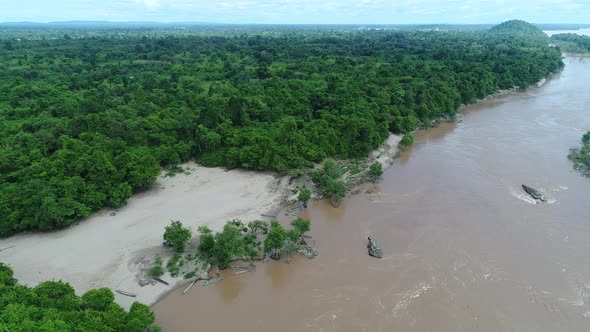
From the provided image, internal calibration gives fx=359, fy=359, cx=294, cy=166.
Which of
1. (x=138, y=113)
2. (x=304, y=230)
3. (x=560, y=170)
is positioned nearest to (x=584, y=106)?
(x=560, y=170)

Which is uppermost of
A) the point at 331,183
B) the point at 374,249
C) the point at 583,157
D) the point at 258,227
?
the point at 331,183

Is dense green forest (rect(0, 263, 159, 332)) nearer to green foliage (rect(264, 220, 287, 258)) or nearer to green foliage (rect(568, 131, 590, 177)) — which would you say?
green foliage (rect(264, 220, 287, 258))

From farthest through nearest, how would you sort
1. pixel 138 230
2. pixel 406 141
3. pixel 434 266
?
pixel 406 141, pixel 138 230, pixel 434 266

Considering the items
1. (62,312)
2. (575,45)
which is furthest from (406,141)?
(575,45)

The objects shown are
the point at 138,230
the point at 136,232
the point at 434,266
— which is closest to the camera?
the point at 434,266

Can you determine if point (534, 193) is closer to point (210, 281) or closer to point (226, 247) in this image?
point (226, 247)

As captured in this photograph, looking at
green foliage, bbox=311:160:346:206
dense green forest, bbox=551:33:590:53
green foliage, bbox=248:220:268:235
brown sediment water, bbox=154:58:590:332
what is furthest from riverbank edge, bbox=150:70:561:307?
dense green forest, bbox=551:33:590:53
